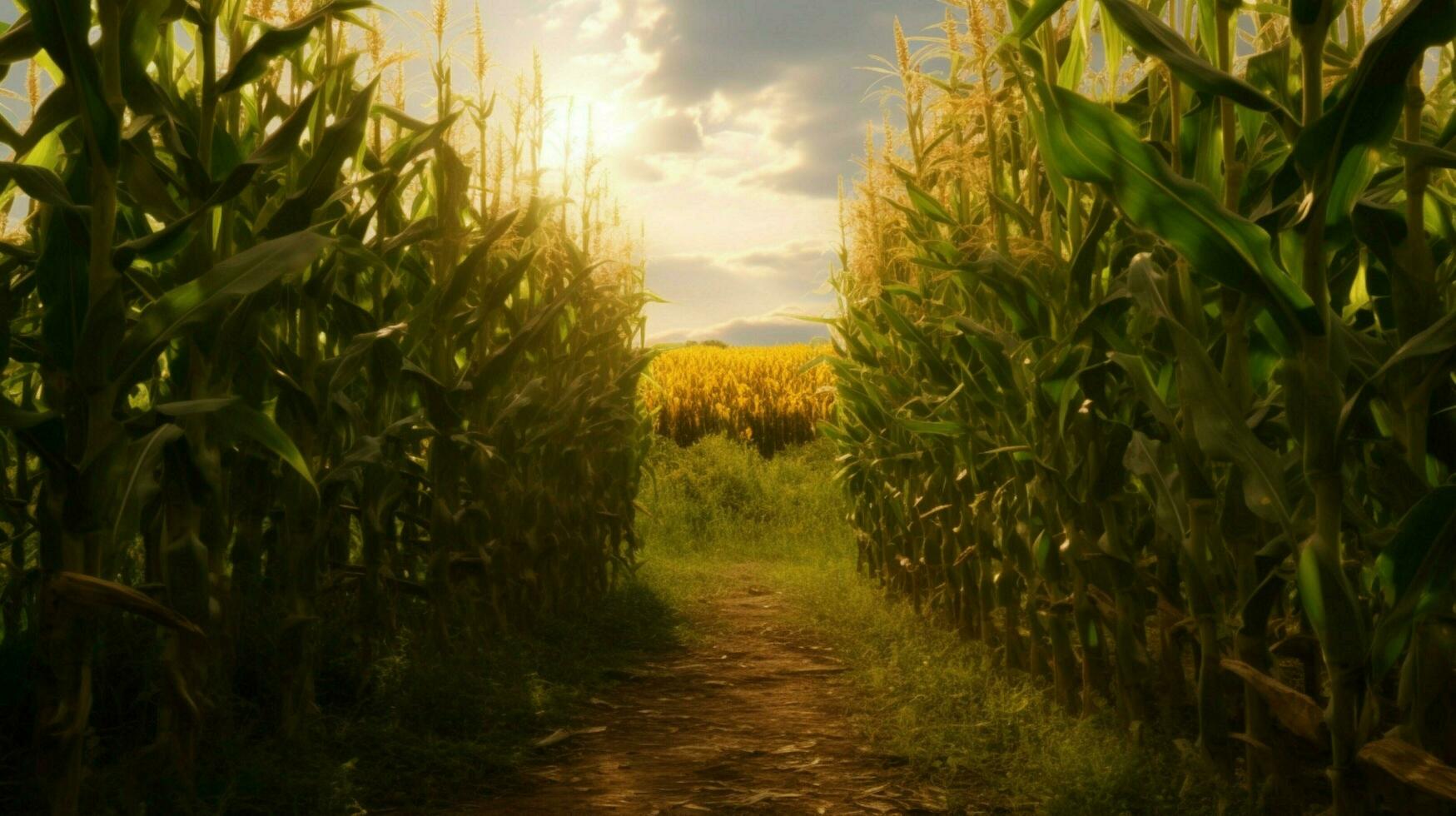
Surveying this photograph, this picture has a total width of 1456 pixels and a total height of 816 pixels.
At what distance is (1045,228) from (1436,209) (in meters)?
1.33

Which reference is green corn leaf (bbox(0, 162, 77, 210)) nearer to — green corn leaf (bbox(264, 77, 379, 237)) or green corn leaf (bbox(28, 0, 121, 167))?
green corn leaf (bbox(28, 0, 121, 167))

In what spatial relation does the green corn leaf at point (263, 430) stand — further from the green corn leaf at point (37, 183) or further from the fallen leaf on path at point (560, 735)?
the fallen leaf on path at point (560, 735)

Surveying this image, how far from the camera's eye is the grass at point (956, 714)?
2.79 m

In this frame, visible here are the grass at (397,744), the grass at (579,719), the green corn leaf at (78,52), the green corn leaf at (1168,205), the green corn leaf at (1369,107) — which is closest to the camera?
the green corn leaf at (1369,107)

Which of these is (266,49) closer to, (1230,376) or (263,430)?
(263,430)

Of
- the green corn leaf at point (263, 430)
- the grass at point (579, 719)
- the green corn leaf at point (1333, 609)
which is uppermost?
the green corn leaf at point (263, 430)

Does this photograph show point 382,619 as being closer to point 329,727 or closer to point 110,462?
point 329,727

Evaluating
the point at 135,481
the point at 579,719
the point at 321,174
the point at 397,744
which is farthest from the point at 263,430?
the point at 579,719

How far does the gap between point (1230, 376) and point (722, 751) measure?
2.21 m

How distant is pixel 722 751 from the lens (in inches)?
143

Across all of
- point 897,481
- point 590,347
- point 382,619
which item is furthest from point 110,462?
point 897,481

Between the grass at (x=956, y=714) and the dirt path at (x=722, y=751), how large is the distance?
17 centimetres

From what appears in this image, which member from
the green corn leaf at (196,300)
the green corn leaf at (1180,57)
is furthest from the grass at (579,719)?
the green corn leaf at (1180,57)

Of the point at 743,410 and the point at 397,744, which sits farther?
the point at 743,410
